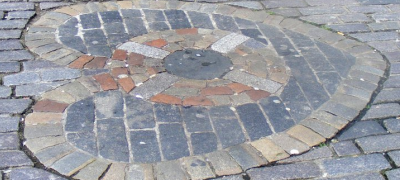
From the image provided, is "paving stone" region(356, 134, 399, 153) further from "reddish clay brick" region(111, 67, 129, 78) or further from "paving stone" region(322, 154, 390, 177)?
"reddish clay brick" region(111, 67, 129, 78)

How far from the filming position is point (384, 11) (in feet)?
19.7

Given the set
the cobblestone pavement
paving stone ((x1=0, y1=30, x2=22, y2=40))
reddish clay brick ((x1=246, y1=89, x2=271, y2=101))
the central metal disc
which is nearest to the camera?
the cobblestone pavement

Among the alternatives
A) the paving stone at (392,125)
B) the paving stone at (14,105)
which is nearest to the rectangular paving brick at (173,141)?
the paving stone at (14,105)

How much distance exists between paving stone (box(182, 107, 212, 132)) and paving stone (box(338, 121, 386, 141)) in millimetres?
952

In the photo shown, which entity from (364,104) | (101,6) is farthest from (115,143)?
(101,6)

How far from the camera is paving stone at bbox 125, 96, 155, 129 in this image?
3924 mm

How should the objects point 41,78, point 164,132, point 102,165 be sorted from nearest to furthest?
point 102,165, point 164,132, point 41,78

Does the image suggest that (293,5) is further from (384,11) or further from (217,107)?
(217,107)

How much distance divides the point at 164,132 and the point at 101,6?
2.43m

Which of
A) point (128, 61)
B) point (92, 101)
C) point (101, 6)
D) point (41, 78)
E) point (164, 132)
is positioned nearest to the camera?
point (164, 132)

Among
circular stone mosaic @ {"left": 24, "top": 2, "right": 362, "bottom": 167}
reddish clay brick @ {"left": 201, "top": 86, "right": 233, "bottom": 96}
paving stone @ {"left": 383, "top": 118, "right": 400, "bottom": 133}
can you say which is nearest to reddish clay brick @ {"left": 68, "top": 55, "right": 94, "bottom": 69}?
circular stone mosaic @ {"left": 24, "top": 2, "right": 362, "bottom": 167}

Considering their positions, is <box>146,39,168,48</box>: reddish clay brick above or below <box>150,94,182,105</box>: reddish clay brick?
below

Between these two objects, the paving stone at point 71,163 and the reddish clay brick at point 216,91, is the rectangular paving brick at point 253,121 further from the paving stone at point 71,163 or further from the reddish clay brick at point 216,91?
the paving stone at point 71,163

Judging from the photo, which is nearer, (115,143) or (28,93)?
(115,143)
